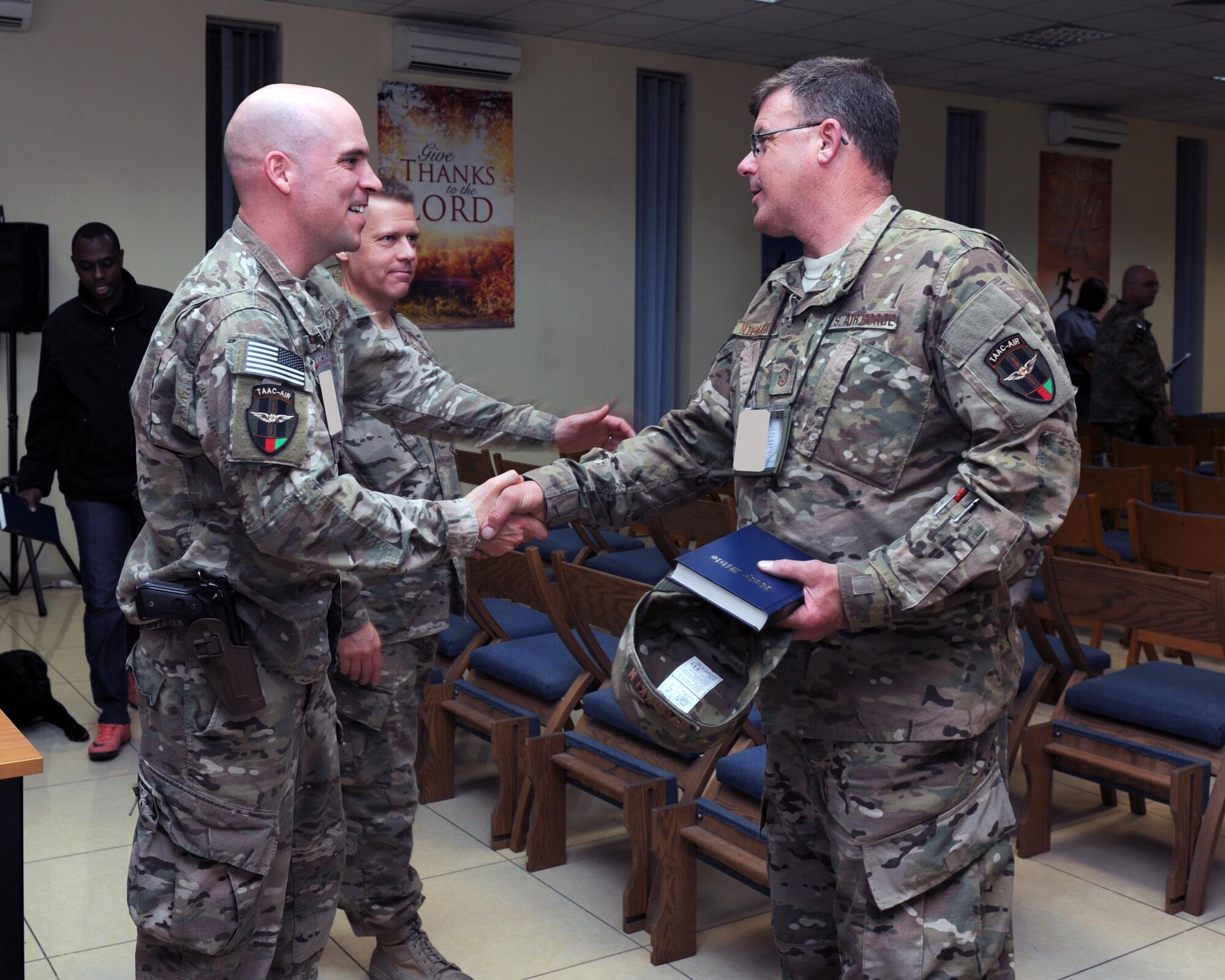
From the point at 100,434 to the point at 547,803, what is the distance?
221 cm

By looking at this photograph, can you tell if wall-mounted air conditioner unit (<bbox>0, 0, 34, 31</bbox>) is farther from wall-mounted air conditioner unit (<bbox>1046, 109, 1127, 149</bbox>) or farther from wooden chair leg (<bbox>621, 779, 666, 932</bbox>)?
wall-mounted air conditioner unit (<bbox>1046, 109, 1127, 149</bbox>)

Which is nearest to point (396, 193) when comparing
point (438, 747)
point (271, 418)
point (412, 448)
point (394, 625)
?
point (412, 448)

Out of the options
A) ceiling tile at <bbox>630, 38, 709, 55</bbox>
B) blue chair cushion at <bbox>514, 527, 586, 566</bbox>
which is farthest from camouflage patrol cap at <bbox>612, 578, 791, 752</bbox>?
ceiling tile at <bbox>630, 38, 709, 55</bbox>

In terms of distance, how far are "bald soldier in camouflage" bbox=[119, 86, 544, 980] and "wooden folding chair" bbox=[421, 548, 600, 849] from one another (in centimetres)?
134

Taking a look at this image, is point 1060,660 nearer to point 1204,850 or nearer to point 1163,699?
point 1163,699

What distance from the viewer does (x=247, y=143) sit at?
6.78 feet

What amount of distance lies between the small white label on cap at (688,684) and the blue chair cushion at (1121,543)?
3653 millimetres

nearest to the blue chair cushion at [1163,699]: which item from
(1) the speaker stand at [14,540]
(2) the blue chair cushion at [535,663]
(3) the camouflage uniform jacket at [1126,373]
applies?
(2) the blue chair cushion at [535,663]

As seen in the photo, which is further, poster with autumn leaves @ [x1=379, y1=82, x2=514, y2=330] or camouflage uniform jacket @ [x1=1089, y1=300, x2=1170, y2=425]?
poster with autumn leaves @ [x1=379, y1=82, x2=514, y2=330]

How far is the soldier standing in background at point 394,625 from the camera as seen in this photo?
8.86ft

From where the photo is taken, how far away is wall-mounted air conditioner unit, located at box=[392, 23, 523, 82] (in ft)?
26.8

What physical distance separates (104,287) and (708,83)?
6.38 meters

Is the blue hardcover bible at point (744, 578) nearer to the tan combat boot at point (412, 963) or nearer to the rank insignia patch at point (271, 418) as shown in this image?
the rank insignia patch at point (271, 418)

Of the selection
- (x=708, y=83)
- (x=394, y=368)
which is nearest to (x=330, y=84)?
(x=708, y=83)
